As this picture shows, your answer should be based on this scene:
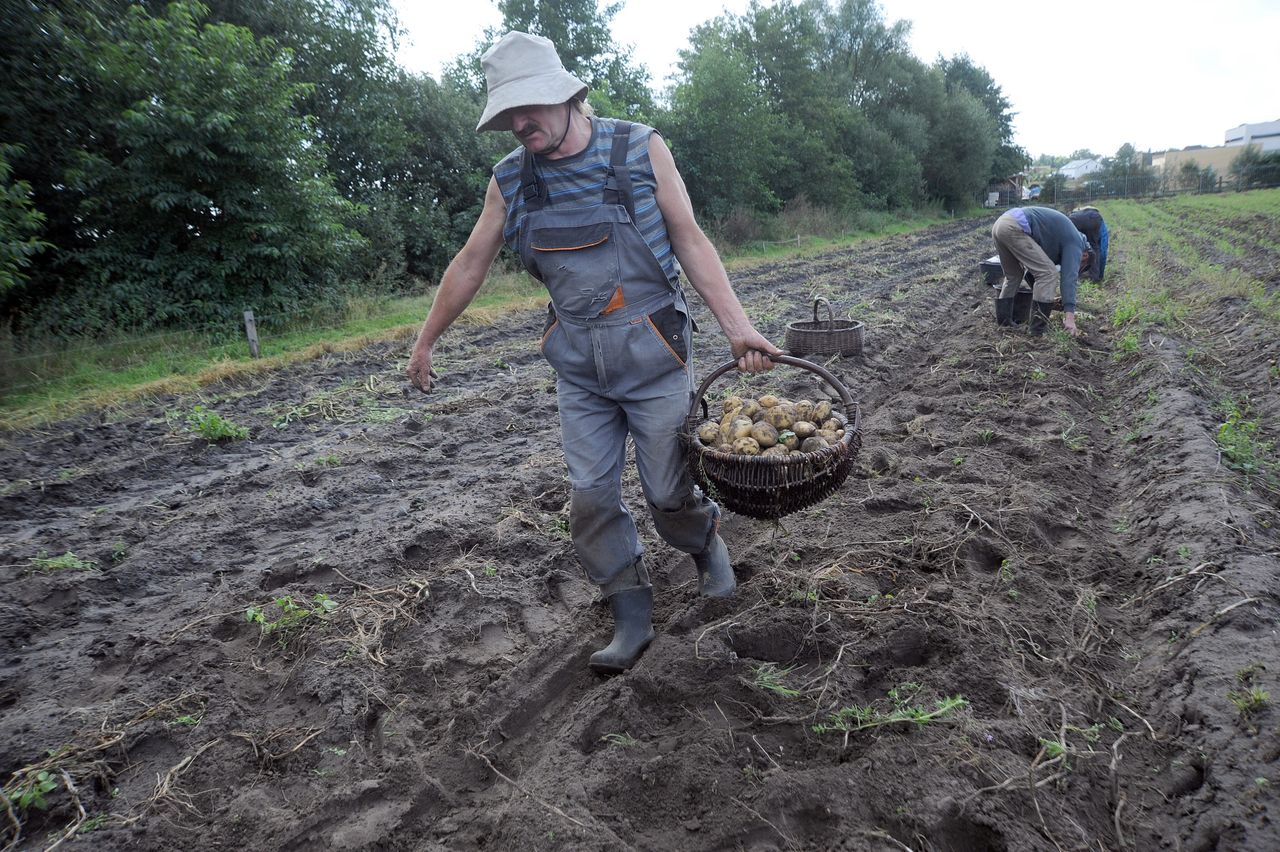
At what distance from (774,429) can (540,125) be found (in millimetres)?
1426

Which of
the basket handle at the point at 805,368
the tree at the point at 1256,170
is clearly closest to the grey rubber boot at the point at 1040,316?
the basket handle at the point at 805,368

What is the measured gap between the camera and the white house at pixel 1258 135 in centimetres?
7731

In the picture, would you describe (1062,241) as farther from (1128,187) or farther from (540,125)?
(1128,187)

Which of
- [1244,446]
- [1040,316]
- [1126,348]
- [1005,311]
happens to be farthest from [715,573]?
[1005,311]

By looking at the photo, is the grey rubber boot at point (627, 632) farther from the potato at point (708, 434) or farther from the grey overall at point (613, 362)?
the potato at point (708, 434)

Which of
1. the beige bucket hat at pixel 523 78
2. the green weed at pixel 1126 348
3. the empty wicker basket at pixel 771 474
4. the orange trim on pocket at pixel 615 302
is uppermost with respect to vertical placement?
the beige bucket hat at pixel 523 78

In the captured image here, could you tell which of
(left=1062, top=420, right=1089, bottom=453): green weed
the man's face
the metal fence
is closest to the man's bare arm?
the man's face

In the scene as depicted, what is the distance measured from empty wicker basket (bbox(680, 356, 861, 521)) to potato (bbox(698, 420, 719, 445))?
8 centimetres

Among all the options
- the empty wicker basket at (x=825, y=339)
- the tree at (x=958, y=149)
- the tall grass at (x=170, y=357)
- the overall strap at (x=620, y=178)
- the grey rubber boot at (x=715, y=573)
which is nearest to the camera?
the overall strap at (x=620, y=178)

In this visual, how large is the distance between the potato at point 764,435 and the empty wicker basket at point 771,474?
229mm

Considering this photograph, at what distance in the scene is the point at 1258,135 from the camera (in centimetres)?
8025

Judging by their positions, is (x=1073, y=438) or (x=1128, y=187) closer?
(x=1073, y=438)

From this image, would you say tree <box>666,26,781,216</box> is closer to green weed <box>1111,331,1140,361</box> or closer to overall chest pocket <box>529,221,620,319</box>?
green weed <box>1111,331,1140,361</box>

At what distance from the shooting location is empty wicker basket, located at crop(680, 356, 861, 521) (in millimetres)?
2738
